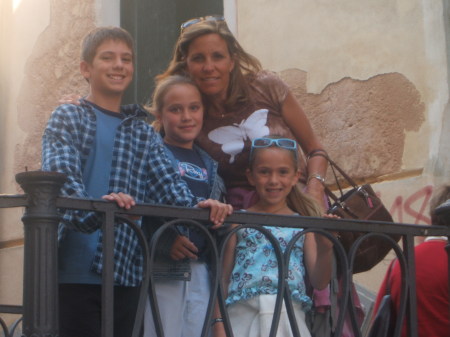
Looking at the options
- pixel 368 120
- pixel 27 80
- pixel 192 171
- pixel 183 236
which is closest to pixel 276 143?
pixel 192 171

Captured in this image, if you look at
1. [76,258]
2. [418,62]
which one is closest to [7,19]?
[418,62]

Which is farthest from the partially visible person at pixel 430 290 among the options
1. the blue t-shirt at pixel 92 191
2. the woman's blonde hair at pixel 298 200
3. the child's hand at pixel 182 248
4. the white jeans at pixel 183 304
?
the blue t-shirt at pixel 92 191

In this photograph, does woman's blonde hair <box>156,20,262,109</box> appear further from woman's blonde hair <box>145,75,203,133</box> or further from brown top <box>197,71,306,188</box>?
woman's blonde hair <box>145,75,203,133</box>

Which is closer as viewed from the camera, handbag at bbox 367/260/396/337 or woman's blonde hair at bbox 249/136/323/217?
handbag at bbox 367/260/396/337

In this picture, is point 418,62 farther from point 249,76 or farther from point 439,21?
point 249,76

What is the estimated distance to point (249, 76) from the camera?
382 cm

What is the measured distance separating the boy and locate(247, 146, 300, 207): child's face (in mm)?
419

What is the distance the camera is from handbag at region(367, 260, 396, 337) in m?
3.21

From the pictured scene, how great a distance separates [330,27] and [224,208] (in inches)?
131

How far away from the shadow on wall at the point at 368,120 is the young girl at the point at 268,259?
2.01 metres

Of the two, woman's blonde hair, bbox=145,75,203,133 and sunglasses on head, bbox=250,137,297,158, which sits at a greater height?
woman's blonde hair, bbox=145,75,203,133

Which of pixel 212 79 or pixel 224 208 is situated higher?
pixel 212 79

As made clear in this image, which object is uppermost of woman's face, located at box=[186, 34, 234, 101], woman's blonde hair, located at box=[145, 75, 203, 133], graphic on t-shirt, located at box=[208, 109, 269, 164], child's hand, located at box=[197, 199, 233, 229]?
woman's face, located at box=[186, 34, 234, 101]

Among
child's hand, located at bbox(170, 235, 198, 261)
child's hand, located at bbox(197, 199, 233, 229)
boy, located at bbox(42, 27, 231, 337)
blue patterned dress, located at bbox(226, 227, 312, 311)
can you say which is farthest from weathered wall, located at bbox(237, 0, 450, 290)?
child's hand, located at bbox(197, 199, 233, 229)
